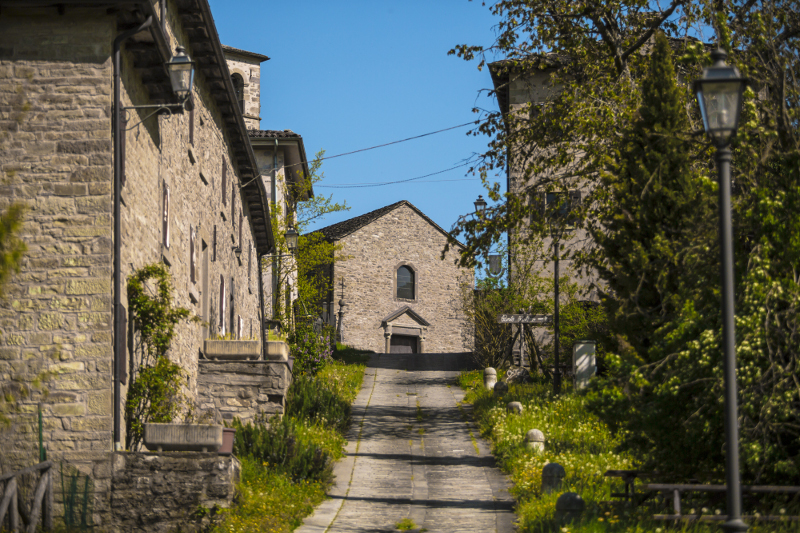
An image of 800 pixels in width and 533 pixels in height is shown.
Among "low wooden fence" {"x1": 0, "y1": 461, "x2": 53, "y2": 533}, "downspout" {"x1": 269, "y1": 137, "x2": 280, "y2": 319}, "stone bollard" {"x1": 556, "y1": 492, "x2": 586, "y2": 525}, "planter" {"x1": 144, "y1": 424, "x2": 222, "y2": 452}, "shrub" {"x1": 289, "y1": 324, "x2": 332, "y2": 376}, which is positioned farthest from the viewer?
"downspout" {"x1": 269, "y1": 137, "x2": 280, "y2": 319}

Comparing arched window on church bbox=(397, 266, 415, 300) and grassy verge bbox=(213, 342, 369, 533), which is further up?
arched window on church bbox=(397, 266, 415, 300)

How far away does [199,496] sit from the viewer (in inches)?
406

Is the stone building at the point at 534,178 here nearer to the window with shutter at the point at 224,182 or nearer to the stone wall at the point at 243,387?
the stone wall at the point at 243,387

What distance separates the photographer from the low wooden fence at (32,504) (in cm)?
929

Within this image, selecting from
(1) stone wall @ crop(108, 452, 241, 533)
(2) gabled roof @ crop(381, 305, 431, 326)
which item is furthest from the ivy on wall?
(2) gabled roof @ crop(381, 305, 431, 326)

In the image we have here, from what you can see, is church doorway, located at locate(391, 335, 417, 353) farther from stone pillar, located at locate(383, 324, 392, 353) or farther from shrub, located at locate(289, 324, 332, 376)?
shrub, located at locate(289, 324, 332, 376)

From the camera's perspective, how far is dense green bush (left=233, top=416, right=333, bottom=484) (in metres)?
13.3

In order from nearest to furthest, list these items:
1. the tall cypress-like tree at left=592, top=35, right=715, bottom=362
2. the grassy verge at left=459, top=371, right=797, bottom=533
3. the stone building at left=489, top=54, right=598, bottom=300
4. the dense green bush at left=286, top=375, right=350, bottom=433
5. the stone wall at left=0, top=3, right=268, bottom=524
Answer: the grassy verge at left=459, top=371, right=797, bottom=533, the stone wall at left=0, top=3, right=268, bottom=524, the tall cypress-like tree at left=592, top=35, right=715, bottom=362, the dense green bush at left=286, top=375, right=350, bottom=433, the stone building at left=489, top=54, right=598, bottom=300

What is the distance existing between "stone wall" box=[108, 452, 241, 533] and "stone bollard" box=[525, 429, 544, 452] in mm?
5941

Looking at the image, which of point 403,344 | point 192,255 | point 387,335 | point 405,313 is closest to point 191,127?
point 192,255

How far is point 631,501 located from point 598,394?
128 cm

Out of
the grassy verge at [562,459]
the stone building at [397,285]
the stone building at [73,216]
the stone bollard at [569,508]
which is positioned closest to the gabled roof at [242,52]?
the stone building at [397,285]

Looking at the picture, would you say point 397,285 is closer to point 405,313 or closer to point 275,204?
point 405,313

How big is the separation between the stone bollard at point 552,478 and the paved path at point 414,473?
600 mm
